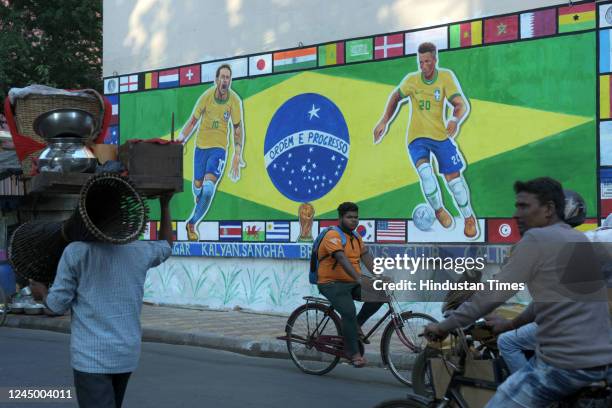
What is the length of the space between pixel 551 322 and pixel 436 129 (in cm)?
830

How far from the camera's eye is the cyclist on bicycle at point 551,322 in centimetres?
366

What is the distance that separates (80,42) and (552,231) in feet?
63.1

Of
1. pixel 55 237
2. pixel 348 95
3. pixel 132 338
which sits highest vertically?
pixel 348 95

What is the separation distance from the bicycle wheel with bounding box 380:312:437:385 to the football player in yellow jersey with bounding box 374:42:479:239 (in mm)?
3435

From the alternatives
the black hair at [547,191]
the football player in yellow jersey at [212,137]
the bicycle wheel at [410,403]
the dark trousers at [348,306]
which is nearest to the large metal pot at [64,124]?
the bicycle wheel at [410,403]

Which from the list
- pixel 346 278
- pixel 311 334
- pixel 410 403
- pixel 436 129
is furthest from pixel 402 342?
pixel 436 129

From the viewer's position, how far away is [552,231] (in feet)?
12.3

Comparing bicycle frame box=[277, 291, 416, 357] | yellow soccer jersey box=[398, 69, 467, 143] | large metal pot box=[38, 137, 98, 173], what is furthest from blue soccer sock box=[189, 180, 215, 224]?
large metal pot box=[38, 137, 98, 173]

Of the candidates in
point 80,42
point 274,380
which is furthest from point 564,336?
point 80,42

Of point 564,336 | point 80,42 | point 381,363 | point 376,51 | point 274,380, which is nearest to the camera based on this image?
point 564,336

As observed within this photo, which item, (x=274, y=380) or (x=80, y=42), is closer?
(x=274, y=380)

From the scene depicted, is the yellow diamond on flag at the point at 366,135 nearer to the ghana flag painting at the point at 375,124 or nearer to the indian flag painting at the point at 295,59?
the ghana flag painting at the point at 375,124

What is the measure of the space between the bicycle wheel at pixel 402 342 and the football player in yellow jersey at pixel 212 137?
20.7 ft

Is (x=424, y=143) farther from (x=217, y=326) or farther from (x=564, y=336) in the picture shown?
(x=564, y=336)
